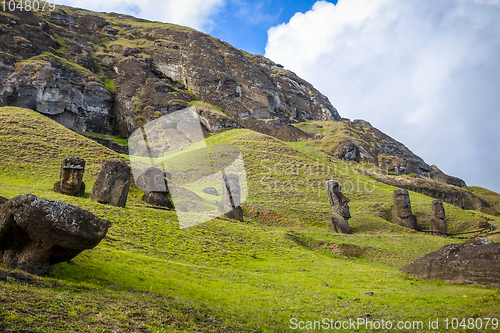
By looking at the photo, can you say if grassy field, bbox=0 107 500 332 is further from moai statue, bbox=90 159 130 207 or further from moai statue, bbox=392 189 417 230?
moai statue, bbox=392 189 417 230

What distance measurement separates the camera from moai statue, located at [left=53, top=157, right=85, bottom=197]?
2472 centimetres

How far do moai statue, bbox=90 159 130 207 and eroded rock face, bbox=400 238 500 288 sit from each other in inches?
749

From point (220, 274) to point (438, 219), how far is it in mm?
28481

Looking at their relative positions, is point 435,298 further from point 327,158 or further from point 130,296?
point 327,158

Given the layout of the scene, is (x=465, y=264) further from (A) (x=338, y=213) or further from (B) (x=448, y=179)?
(B) (x=448, y=179)

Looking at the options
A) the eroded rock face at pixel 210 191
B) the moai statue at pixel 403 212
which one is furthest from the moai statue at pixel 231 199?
the moai statue at pixel 403 212

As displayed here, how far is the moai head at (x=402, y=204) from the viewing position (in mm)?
34500

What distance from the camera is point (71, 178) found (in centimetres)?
2484

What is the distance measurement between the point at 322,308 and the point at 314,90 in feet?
392

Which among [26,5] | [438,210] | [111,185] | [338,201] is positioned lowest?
[111,185]

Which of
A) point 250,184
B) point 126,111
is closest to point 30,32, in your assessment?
point 126,111

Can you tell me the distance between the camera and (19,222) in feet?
30.6

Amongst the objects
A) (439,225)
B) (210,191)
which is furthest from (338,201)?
(210,191)

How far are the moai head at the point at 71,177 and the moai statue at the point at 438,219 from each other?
112ft
